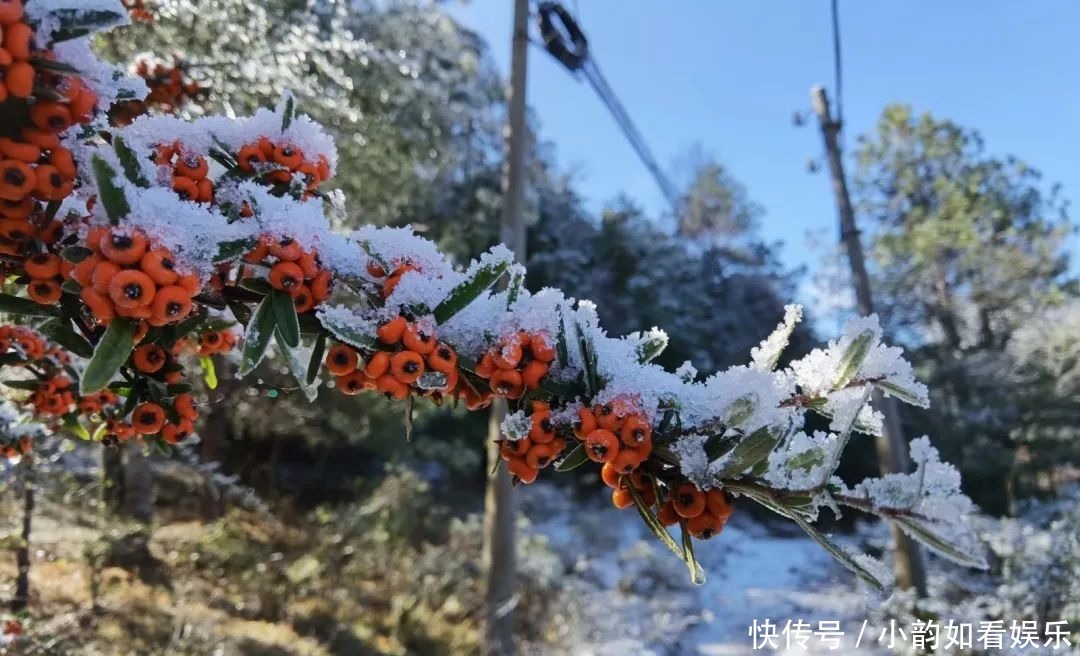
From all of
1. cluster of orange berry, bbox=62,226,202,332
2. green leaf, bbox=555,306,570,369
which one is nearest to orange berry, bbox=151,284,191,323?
cluster of orange berry, bbox=62,226,202,332

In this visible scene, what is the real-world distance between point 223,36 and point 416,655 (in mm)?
4338

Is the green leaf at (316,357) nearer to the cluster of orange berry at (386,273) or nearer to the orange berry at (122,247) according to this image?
the cluster of orange berry at (386,273)

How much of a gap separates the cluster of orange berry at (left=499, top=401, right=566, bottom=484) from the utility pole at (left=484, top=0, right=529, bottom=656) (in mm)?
3774

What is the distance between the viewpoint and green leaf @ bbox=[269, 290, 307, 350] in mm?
808

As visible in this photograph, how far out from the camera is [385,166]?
184 inches

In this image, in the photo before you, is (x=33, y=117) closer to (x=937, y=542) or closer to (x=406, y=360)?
(x=406, y=360)

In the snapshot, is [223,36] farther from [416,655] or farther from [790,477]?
[416,655]

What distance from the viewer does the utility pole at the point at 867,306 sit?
560cm

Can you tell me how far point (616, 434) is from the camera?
0.82 meters

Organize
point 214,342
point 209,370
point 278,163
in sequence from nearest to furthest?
point 278,163 < point 214,342 < point 209,370

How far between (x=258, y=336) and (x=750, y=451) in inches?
23.8

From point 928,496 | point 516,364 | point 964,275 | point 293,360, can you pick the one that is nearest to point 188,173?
point 293,360

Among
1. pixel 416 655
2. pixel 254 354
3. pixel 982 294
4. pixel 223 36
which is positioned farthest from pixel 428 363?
pixel 982 294

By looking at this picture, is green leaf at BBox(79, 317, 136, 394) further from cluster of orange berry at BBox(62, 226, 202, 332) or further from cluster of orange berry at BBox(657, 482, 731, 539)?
cluster of orange berry at BBox(657, 482, 731, 539)
